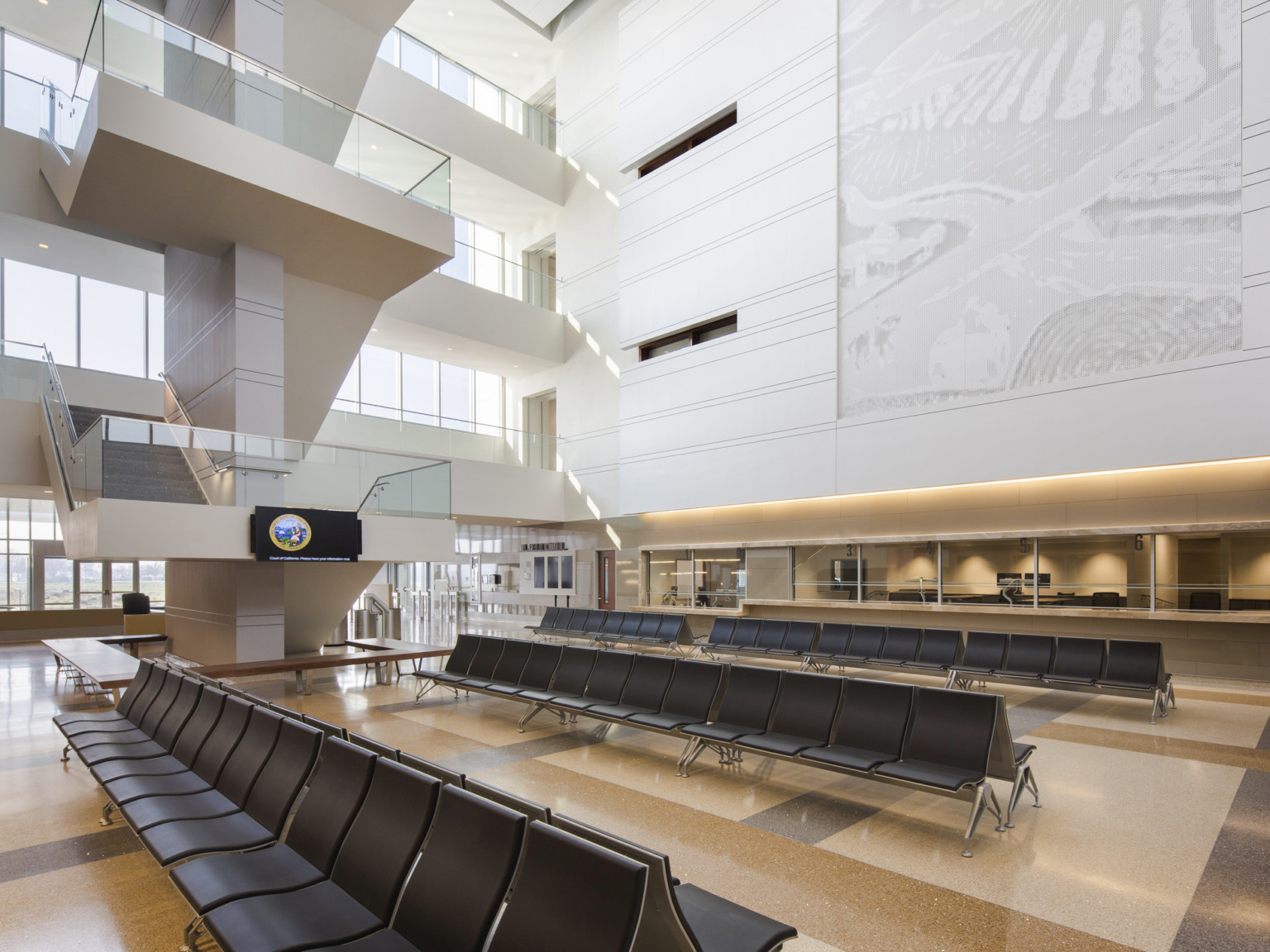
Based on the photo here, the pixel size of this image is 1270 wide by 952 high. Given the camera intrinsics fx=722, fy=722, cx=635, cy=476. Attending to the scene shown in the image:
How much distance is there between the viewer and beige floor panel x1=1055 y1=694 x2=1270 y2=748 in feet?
24.4

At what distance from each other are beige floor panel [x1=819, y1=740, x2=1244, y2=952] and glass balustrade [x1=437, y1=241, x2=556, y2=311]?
17.6 meters

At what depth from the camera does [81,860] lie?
4387 mm

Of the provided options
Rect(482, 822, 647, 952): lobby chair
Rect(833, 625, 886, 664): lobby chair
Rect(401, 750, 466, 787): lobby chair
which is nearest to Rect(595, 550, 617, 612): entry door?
Rect(833, 625, 886, 664): lobby chair

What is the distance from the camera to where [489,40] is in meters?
21.9

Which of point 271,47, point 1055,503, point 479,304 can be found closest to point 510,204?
point 479,304

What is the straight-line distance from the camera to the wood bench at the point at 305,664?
9297 millimetres

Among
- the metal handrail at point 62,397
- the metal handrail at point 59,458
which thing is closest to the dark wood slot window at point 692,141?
the metal handrail at point 62,397

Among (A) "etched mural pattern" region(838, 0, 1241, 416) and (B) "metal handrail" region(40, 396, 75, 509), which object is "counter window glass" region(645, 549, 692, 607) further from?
(B) "metal handrail" region(40, 396, 75, 509)

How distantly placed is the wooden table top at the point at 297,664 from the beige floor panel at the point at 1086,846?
7.59m

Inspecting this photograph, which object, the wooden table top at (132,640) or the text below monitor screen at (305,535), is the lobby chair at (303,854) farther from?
the wooden table top at (132,640)

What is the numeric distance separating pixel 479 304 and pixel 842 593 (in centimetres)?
1184

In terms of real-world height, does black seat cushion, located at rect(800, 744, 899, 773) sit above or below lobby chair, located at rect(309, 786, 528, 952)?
below

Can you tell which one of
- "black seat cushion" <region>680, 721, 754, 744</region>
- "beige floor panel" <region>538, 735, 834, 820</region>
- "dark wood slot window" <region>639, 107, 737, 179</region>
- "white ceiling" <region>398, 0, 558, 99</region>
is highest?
"white ceiling" <region>398, 0, 558, 99</region>

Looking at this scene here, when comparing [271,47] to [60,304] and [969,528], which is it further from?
[969,528]
